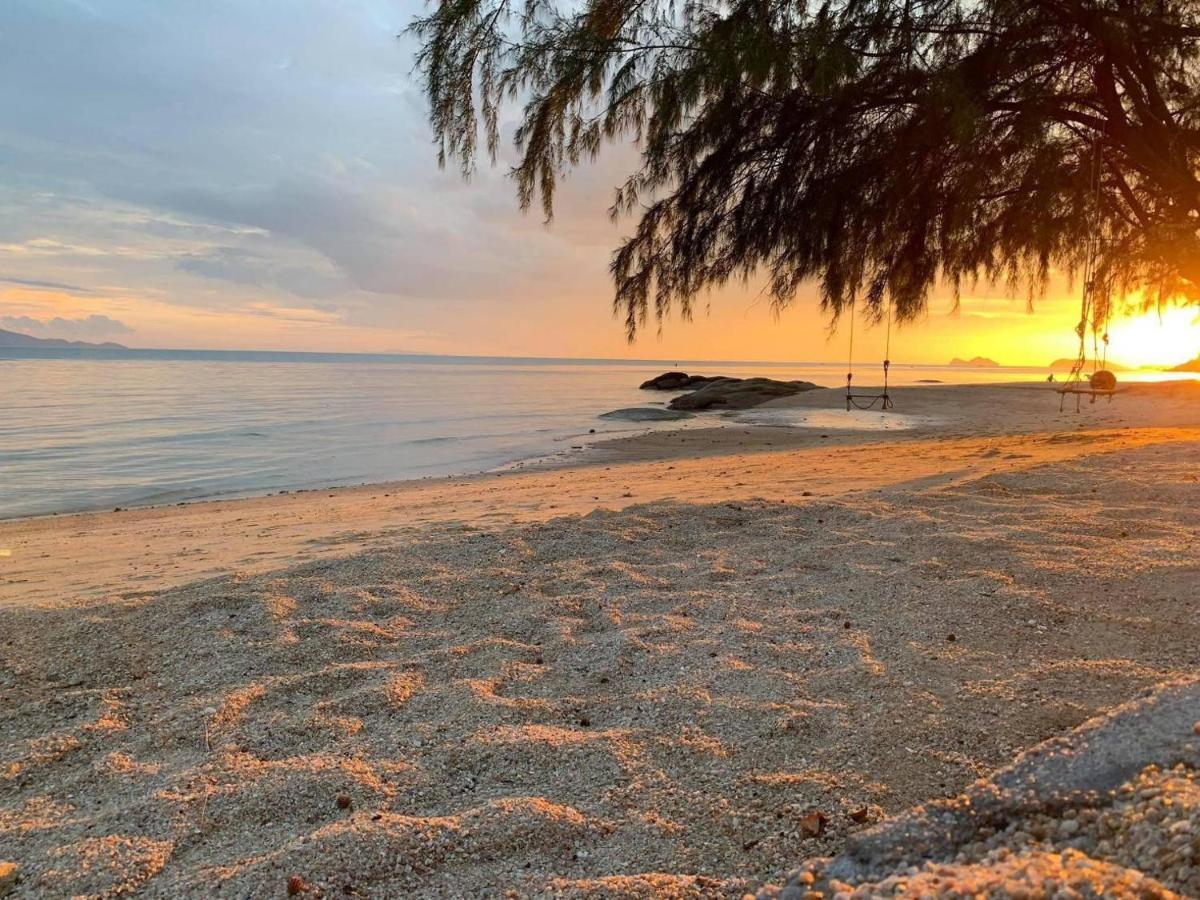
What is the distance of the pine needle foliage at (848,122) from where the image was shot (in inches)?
228

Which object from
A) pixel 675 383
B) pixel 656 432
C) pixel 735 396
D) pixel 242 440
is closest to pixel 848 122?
pixel 656 432

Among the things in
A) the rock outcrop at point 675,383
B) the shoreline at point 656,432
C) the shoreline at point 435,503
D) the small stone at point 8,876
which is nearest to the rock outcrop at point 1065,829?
the small stone at point 8,876

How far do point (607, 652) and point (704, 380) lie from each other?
119ft

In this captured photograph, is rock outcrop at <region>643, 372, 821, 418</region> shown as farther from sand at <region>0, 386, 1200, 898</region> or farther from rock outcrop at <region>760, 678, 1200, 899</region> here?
rock outcrop at <region>760, 678, 1200, 899</region>

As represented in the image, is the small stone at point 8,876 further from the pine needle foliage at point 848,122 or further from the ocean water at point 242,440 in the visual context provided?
the ocean water at point 242,440

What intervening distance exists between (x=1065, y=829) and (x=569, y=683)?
1777 mm

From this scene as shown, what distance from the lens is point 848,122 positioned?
631 centimetres

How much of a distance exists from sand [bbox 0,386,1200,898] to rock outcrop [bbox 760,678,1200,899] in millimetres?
281

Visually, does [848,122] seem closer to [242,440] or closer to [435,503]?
[435,503]

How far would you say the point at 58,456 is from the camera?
1364cm

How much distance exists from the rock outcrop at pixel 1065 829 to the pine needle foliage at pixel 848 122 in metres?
5.30

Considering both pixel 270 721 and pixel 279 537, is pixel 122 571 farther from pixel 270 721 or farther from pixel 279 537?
pixel 270 721

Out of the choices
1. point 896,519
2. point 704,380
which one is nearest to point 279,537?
point 896,519

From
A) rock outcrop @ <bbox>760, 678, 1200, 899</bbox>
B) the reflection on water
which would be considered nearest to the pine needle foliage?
rock outcrop @ <bbox>760, 678, 1200, 899</bbox>
